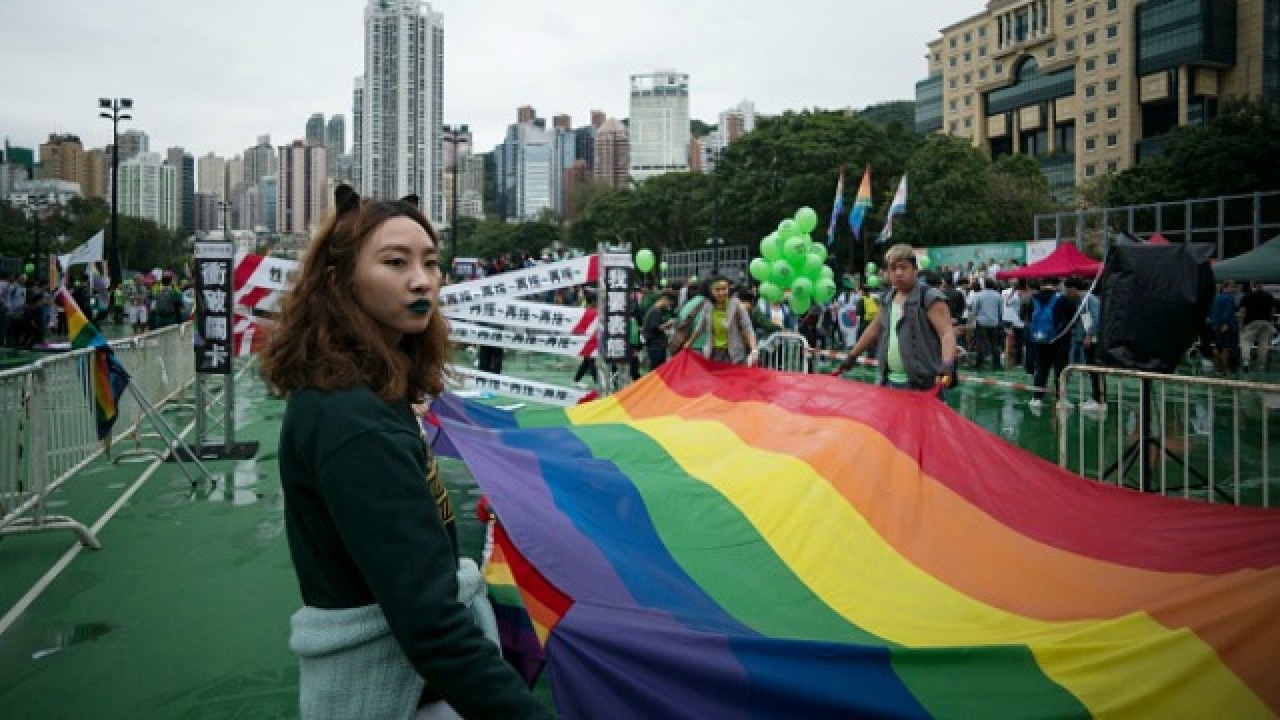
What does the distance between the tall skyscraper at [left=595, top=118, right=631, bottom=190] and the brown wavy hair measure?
189809 millimetres

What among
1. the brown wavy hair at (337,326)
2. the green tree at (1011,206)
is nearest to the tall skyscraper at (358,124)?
the green tree at (1011,206)

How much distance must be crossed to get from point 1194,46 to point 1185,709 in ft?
271

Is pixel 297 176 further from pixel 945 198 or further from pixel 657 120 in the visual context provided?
pixel 945 198

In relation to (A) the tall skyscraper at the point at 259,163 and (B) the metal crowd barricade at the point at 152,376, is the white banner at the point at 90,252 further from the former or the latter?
(A) the tall skyscraper at the point at 259,163

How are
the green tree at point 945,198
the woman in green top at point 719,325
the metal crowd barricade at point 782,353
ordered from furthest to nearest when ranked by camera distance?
the green tree at point 945,198 → the metal crowd barricade at point 782,353 → the woman in green top at point 719,325

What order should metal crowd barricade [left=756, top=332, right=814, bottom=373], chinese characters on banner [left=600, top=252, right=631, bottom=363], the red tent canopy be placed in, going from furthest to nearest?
the red tent canopy
metal crowd barricade [left=756, top=332, right=814, bottom=373]
chinese characters on banner [left=600, top=252, right=631, bottom=363]

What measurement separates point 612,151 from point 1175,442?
620ft

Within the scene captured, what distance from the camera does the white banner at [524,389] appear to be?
31.2 ft

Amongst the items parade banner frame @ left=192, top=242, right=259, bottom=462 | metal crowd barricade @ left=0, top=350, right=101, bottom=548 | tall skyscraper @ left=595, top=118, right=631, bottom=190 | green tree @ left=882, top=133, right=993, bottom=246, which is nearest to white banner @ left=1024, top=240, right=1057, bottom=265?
green tree @ left=882, top=133, right=993, bottom=246

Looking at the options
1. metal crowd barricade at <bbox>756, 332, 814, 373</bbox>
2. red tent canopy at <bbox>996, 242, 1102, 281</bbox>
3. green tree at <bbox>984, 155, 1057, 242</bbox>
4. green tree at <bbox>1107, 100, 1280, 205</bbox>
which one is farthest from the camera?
green tree at <bbox>984, 155, 1057, 242</bbox>

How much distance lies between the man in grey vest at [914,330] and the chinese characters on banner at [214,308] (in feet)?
22.0

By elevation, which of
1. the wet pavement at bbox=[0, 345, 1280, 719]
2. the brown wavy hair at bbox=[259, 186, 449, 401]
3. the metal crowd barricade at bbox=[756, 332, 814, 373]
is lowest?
the wet pavement at bbox=[0, 345, 1280, 719]

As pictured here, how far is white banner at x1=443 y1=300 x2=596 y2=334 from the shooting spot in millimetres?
9625

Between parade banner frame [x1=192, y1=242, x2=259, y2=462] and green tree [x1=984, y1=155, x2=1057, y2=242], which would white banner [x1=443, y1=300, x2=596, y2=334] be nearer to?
parade banner frame [x1=192, y1=242, x2=259, y2=462]
